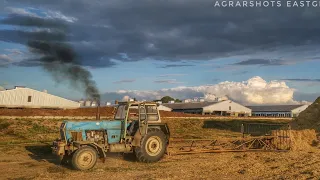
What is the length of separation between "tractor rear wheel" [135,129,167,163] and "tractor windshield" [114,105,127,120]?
1.19 metres

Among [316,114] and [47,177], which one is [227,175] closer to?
[47,177]

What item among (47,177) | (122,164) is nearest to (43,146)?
(122,164)

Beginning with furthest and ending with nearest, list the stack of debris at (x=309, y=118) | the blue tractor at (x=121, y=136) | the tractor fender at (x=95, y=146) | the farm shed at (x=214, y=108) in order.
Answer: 1. the farm shed at (x=214, y=108)
2. the stack of debris at (x=309, y=118)
3. the blue tractor at (x=121, y=136)
4. the tractor fender at (x=95, y=146)

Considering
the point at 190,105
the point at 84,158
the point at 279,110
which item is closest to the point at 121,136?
the point at 84,158

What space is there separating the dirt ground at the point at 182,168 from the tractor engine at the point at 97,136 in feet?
2.88

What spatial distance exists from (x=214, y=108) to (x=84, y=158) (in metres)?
65.6

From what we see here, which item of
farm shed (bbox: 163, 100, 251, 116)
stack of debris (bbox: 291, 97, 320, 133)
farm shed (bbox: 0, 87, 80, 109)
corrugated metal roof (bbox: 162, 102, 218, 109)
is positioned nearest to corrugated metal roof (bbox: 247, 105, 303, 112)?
farm shed (bbox: 163, 100, 251, 116)

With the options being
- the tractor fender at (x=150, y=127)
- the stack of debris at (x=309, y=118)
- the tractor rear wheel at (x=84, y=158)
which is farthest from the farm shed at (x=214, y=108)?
the tractor rear wheel at (x=84, y=158)

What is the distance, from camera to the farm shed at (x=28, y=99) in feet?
177

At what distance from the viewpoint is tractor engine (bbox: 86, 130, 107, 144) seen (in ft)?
44.0

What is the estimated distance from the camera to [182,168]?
12.6 meters

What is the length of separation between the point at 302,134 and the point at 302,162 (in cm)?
658

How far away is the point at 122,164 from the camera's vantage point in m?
13.6

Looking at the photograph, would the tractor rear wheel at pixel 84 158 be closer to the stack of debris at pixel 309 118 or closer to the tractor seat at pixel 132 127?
the tractor seat at pixel 132 127
